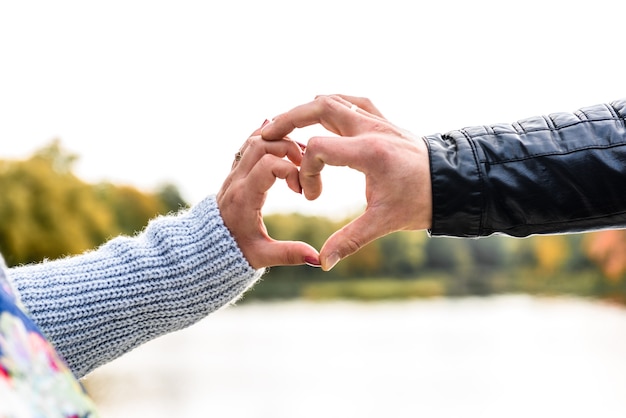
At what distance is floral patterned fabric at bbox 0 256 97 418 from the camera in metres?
0.66

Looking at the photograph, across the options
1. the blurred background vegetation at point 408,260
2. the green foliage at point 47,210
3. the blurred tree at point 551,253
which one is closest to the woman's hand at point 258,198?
the green foliage at point 47,210

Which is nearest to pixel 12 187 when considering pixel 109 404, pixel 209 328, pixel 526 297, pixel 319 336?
pixel 209 328

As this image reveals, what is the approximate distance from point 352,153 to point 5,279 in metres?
0.68

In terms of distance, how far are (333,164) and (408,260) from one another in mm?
21536

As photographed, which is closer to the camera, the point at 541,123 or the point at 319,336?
the point at 541,123

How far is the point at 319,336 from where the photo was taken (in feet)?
Result: 54.6

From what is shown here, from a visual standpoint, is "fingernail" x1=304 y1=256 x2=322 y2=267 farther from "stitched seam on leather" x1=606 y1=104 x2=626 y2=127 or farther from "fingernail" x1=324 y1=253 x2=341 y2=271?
"stitched seam on leather" x1=606 y1=104 x2=626 y2=127

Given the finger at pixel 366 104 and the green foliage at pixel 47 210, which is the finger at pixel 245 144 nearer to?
the finger at pixel 366 104

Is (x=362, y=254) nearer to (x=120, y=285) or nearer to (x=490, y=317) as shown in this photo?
(x=490, y=317)

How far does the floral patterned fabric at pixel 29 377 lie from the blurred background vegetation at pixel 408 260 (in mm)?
19143

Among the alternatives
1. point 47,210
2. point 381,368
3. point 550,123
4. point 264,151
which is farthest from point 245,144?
point 47,210

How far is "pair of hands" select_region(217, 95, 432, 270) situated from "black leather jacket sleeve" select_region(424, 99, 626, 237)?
0.04m

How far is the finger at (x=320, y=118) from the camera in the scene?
4.83 feet

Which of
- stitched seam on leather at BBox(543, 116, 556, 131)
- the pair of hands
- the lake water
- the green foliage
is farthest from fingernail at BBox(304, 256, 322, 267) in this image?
the green foliage
